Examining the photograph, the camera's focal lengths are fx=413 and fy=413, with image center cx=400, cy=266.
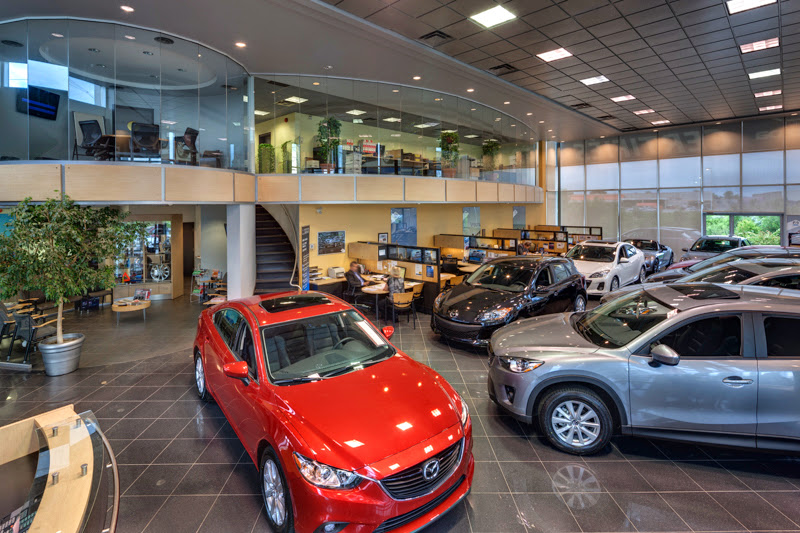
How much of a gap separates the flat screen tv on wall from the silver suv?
794 cm

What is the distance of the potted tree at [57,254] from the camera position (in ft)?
18.0

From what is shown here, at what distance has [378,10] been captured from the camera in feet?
21.9

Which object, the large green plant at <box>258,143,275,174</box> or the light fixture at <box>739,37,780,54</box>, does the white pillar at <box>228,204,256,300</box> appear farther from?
the light fixture at <box>739,37,780,54</box>

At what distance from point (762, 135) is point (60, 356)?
21731 mm

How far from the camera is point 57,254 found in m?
5.61

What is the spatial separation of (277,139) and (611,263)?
868 cm

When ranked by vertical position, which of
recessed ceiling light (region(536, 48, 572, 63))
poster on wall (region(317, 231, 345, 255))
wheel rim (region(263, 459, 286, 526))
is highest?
recessed ceiling light (region(536, 48, 572, 63))

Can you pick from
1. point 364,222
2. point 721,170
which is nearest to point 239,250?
point 364,222

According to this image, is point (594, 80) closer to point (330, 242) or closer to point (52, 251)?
point (330, 242)

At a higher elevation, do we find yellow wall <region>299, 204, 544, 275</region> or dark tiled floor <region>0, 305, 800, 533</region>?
yellow wall <region>299, 204, 544, 275</region>

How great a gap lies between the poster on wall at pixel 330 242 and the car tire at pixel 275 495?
824 centimetres

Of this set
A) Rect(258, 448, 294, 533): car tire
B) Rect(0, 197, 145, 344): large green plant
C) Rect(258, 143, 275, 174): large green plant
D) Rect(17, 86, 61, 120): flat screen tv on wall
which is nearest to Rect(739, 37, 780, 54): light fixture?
Rect(258, 143, 275, 174): large green plant

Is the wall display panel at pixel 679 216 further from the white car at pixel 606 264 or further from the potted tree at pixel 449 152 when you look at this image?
the potted tree at pixel 449 152

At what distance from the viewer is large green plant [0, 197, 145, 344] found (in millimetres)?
5488
